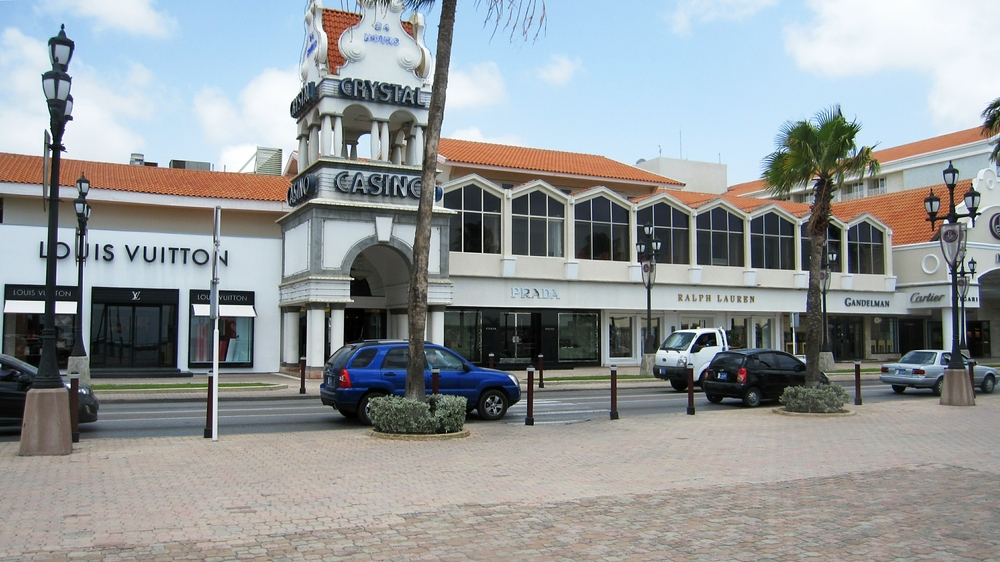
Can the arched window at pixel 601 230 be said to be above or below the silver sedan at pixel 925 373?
above

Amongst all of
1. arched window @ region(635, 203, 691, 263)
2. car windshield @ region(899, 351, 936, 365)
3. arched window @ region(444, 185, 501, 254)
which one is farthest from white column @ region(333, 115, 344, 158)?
car windshield @ region(899, 351, 936, 365)

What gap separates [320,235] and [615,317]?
16247 millimetres

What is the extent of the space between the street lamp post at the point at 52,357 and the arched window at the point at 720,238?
109 feet

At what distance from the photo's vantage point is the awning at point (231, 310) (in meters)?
31.6

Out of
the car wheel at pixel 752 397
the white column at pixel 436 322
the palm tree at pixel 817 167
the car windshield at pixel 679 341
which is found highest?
the palm tree at pixel 817 167

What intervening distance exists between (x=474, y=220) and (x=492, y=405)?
19370 millimetres

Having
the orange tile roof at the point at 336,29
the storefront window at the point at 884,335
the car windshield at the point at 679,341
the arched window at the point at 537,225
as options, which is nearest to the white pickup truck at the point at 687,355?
the car windshield at the point at 679,341

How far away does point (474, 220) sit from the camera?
35.1 m

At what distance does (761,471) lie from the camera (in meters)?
10.4

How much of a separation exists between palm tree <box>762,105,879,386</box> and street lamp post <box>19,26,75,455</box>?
1470cm

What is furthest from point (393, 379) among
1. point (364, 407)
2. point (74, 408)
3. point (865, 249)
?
point (865, 249)

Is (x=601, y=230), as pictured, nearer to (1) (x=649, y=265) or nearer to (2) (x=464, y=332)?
(1) (x=649, y=265)

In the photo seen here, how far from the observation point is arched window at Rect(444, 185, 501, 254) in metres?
34.7

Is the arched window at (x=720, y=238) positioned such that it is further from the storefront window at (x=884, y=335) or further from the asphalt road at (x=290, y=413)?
the asphalt road at (x=290, y=413)
